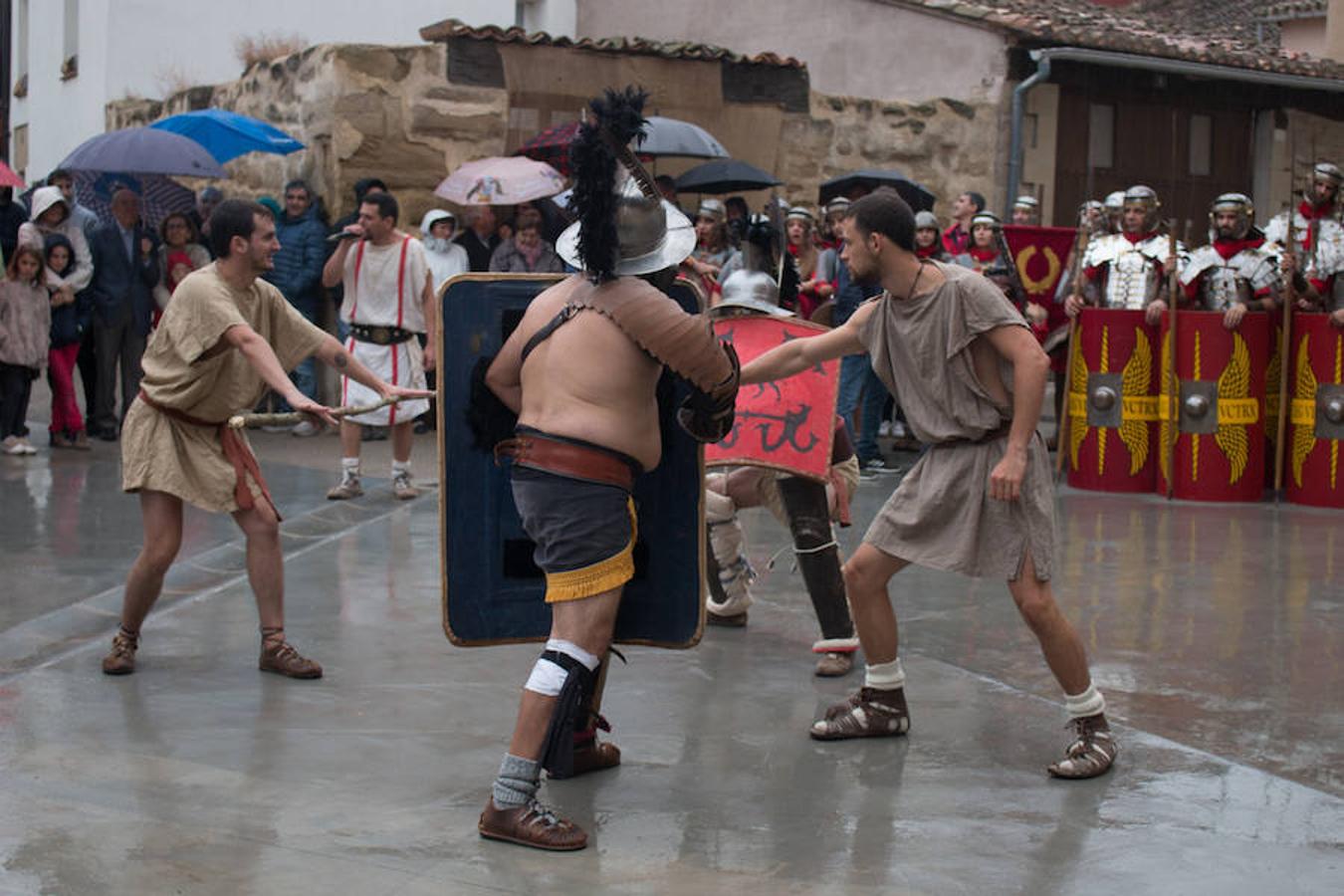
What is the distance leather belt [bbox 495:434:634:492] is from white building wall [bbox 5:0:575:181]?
17080 millimetres

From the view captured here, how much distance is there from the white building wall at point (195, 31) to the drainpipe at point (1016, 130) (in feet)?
25.4

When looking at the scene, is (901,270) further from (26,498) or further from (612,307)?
(26,498)

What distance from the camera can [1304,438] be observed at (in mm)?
10656

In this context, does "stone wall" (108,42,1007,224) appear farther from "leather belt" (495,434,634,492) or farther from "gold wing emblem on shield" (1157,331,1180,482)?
"leather belt" (495,434,634,492)

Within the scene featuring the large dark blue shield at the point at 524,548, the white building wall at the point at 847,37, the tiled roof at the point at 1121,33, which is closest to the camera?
the large dark blue shield at the point at 524,548

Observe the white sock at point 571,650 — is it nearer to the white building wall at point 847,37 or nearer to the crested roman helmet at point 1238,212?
the crested roman helmet at point 1238,212

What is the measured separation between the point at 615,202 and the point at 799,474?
2.14 meters

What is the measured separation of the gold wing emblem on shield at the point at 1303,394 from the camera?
1057 centimetres

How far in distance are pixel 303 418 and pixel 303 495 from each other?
4.83m

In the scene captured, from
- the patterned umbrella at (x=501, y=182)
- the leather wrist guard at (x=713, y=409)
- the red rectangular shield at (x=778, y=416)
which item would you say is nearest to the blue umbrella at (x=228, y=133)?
the patterned umbrella at (x=501, y=182)

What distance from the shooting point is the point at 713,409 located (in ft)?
15.1

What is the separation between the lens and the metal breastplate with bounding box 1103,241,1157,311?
37.0ft

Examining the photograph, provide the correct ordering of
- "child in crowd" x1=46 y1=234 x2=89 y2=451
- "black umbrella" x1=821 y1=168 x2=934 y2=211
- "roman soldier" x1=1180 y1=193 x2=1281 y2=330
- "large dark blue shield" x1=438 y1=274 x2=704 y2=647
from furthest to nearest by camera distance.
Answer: "black umbrella" x1=821 y1=168 x2=934 y2=211, "child in crowd" x1=46 y1=234 x2=89 y2=451, "roman soldier" x1=1180 y1=193 x2=1281 y2=330, "large dark blue shield" x1=438 y1=274 x2=704 y2=647

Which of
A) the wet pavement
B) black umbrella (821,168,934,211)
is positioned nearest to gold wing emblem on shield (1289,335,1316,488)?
the wet pavement
